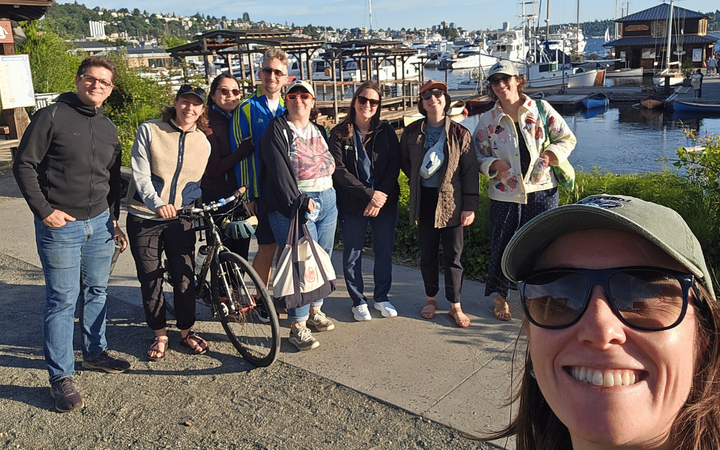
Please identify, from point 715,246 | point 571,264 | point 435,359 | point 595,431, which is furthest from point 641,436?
point 715,246

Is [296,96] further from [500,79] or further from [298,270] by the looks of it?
[500,79]

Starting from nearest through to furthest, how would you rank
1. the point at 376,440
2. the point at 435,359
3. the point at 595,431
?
the point at 595,431 < the point at 376,440 < the point at 435,359

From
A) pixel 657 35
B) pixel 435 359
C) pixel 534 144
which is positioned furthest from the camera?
pixel 657 35

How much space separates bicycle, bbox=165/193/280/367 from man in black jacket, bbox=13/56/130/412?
63 cm

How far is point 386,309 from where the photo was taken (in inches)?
211

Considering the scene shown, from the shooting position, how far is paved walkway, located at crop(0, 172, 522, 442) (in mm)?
3928

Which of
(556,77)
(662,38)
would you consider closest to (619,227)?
(556,77)

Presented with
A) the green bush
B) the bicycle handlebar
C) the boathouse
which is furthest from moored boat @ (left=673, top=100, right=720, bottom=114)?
the bicycle handlebar

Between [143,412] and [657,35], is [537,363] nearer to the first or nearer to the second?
[143,412]

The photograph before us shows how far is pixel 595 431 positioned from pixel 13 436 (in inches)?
145

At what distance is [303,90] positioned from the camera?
482cm

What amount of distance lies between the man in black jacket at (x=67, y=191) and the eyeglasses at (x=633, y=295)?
142 inches

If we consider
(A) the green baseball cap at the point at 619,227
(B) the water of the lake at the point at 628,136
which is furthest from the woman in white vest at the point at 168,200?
(B) the water of the lake at the point at 628,136

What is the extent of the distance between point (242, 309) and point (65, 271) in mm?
1233
